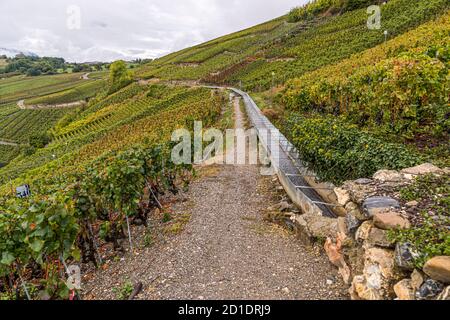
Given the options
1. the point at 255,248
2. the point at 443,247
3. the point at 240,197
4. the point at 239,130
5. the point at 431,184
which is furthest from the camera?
the point at 239,130

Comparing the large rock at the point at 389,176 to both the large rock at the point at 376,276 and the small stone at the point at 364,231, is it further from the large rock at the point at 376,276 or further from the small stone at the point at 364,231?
the large rock at the point at 376,276

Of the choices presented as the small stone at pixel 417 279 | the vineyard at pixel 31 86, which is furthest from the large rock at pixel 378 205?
the vineyard at pixel 31 86

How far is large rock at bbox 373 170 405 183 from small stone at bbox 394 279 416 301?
2.53 m

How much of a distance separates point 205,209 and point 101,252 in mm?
3223

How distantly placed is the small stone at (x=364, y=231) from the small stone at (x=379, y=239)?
0.12m

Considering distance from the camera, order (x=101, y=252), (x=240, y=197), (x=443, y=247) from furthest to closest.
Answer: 1. (x=240, y=197)
2. (x=101, y=252)
3. (x=443, y=247)

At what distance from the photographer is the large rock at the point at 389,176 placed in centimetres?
600

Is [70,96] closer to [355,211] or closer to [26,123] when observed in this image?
[26,123]

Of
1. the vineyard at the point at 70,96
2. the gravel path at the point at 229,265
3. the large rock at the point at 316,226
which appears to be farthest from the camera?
the vineyard at the point at 70,96

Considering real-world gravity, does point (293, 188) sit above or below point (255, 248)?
above
